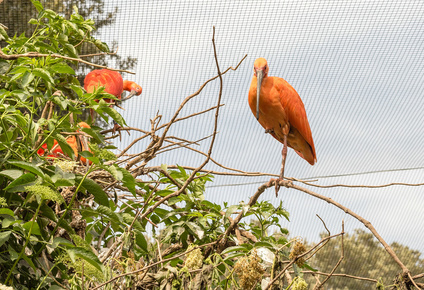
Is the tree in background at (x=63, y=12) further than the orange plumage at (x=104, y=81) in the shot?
Yes

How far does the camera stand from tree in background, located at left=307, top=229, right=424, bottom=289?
4055 mm

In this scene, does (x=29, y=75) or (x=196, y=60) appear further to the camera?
(x=196, y=60)

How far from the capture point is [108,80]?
118 inches

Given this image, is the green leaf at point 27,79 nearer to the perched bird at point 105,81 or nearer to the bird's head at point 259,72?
the bird's head at point 259,72

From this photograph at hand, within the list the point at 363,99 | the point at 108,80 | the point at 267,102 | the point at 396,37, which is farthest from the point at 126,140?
the point at 396,37

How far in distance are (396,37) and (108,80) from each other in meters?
1.90

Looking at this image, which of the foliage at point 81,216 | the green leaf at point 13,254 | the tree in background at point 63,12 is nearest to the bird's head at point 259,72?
the foliage at point 81,216

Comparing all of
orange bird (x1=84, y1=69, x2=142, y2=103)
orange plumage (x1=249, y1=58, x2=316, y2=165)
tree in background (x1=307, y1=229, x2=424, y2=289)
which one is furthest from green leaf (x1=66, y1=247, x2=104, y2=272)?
tree in background (x1=307, y1=229, x2=424, y2=289)

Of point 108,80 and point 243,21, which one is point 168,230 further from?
point 243,21

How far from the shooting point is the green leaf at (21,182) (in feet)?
4.05

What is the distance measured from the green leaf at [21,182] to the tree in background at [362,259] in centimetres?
311

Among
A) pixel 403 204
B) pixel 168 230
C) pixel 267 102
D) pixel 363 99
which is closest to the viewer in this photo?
pixel 168 230

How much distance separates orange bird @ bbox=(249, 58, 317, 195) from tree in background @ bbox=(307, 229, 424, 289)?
1835 mm

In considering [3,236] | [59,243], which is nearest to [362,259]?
[59,243]
